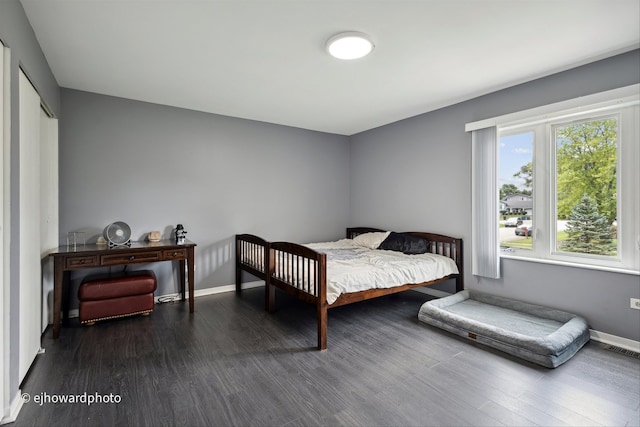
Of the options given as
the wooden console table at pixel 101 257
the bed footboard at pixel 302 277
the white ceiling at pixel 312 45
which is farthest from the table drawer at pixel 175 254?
the white ceiling at pixel 312 45

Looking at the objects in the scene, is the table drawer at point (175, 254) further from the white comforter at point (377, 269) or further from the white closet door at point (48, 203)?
the white comforter at point (377, 269)

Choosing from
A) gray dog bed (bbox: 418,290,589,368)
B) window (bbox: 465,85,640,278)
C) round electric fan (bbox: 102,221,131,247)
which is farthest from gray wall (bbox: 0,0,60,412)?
window (bbox: 465,85,640,278)

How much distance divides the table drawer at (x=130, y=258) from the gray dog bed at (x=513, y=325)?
2.74m

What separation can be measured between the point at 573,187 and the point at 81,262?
460 centimetres

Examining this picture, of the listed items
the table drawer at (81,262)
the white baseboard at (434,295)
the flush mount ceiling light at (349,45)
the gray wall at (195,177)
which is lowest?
the white baseboard at (434,295)

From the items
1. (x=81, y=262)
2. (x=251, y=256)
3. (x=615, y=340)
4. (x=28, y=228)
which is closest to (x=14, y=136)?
(x=28, y=228)

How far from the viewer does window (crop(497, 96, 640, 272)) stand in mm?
2600

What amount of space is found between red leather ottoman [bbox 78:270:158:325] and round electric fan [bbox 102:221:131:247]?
344 millimetres

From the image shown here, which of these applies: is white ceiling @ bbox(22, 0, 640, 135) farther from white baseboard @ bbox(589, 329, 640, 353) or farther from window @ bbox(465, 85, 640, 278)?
white baseboard @ bbox(589, 329, 640, 353)

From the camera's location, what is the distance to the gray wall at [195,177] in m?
3.37

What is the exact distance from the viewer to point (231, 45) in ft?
7.81

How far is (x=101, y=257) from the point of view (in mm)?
2920

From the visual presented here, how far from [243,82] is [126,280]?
225 cm

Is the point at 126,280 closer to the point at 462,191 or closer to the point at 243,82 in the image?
the point at 243,82
